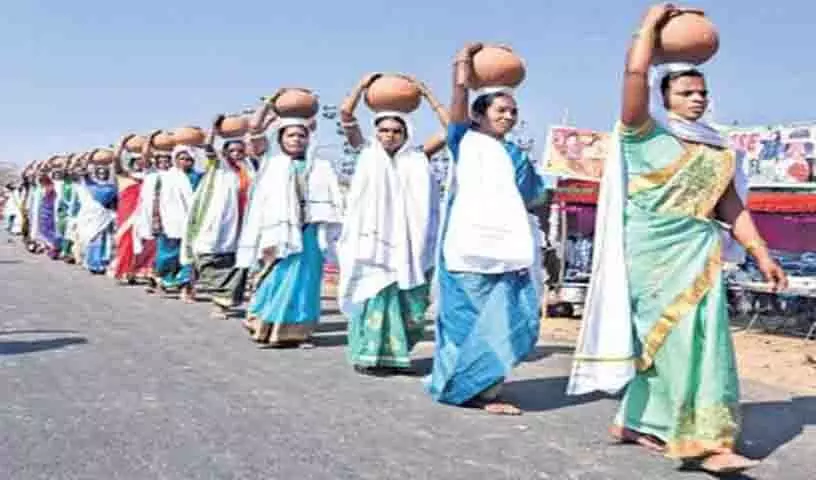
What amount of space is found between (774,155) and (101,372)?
9701 millimetres

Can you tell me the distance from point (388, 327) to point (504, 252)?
1.66m

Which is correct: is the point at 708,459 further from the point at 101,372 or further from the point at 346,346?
the point at 346,346

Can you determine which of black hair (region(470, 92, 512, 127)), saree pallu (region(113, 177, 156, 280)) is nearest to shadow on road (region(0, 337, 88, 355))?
black hair (region(470, 92, 512, 127))

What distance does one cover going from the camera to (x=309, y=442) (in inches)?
185

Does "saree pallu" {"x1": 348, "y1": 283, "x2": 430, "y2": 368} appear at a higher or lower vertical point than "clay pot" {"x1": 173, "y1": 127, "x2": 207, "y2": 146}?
lower

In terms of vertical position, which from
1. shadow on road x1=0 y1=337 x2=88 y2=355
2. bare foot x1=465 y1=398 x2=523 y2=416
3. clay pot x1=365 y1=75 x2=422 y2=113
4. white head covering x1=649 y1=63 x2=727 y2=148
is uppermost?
clay pot x1=365 y1=75 x2=422 y2=113

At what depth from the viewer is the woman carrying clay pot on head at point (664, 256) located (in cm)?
445

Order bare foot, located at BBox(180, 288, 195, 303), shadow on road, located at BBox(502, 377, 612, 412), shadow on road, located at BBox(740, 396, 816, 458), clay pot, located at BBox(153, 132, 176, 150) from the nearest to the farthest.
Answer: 1. shadow on road, located at BBox(740, 396, 816, 458)
2. shadow on road, located at BBox(502, 377, 612, 412)
3. bare foot, located at BBox(180, 288, 195, 303)
4. clay pot, located at BBox(153, 132, 176, 150)

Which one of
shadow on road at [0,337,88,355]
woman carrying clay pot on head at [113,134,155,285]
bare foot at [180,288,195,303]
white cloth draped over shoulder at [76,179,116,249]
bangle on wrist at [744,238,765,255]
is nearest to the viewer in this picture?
bangle on wrist at [744,238,765,255]

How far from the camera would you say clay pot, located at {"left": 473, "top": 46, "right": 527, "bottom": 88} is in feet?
18.5

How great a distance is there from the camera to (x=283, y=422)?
5.13 metres

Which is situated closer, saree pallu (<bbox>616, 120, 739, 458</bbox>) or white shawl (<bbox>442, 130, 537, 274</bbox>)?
saree pallu (<bbox>616, 120, 739, 458</bbox>)

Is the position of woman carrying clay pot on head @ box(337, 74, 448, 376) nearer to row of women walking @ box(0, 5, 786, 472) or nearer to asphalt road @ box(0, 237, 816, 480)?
row of women walking @ box(0, 5, 786, 472)

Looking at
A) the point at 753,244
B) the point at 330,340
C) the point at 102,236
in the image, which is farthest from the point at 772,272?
the point at 102,236
